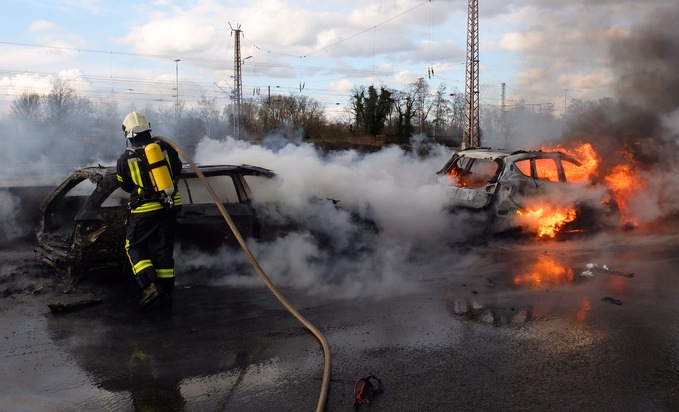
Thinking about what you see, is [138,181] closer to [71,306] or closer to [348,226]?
[71,306]

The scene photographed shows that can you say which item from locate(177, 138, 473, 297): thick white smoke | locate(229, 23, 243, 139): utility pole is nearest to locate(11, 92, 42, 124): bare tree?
locate(229, 23, 243, 139): utility pole

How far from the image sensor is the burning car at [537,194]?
8.70 metres

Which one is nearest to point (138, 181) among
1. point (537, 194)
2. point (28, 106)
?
point (537, 194)

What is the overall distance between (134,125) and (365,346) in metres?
3.30

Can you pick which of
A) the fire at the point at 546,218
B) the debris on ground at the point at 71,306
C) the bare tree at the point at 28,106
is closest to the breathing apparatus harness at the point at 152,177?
the debris on ground at the point at 71,306

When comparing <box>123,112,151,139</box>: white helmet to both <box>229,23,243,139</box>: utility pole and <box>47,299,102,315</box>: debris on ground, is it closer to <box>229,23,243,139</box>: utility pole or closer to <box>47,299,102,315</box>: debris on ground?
<box>47,299,102,315</box>: debris on ground

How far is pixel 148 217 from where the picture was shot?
5.48m

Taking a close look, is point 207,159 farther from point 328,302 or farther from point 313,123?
point 313,123

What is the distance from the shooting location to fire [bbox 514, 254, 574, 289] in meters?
6.57

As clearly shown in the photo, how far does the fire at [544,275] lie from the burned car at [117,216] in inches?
126

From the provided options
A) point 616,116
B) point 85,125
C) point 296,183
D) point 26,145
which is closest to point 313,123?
point 85,125

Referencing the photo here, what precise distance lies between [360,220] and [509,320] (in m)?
3.13

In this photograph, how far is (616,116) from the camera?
43.9ft

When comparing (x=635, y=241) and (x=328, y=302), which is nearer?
(x=328, y=302)
